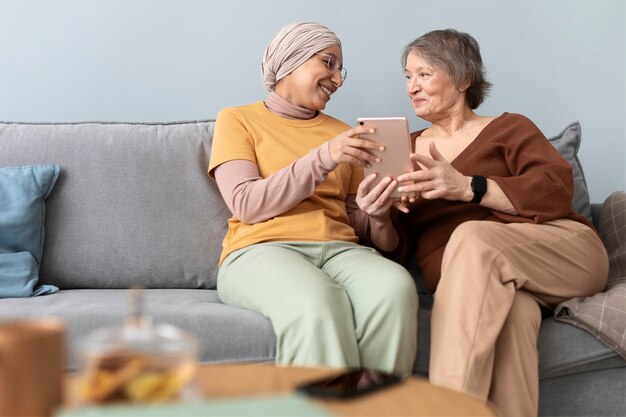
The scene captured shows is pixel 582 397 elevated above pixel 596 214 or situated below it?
below

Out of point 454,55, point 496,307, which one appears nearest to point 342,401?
point 496,307

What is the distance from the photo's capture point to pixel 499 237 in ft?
6.10

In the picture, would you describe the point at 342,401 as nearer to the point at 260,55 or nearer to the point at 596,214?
the point at 596,214

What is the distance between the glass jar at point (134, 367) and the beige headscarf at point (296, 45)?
1518 millimetres

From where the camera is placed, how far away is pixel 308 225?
210cm

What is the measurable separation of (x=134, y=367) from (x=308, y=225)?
1278mm

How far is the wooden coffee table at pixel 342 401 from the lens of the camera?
953mm

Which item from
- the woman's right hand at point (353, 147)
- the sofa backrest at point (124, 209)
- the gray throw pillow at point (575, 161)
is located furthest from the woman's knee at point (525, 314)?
the sofa backrest at point (124, 209)

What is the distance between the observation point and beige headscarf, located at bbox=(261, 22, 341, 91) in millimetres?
2262

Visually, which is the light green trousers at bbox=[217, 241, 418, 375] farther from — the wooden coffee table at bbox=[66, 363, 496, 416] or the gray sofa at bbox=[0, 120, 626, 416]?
the wooden coffee table at bbox=[66, 363, 496, 416]

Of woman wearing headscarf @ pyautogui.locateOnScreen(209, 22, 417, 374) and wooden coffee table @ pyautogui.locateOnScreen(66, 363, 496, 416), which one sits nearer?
wooden coffee table @ pyautogui.locateOnScreen(66, 363, 496, 416)

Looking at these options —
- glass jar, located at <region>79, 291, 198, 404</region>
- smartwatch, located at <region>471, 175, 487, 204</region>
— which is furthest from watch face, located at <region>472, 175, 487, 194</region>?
glass jar, located at <region>79, 291, 198, 404</region>

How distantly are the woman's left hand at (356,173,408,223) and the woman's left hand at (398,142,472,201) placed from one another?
0.11 ft

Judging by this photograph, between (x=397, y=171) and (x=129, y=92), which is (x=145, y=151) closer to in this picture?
(x=129, y=92)
